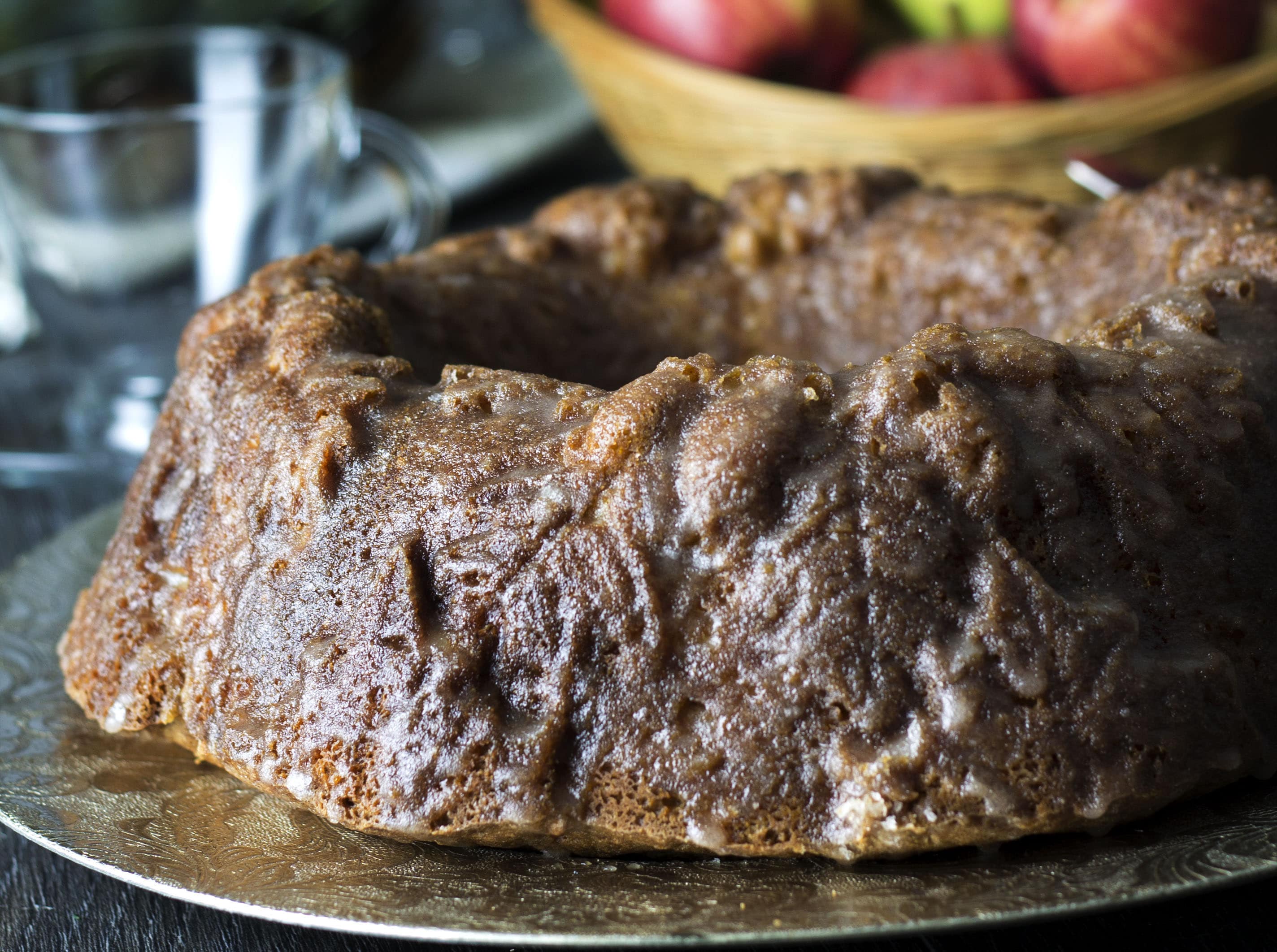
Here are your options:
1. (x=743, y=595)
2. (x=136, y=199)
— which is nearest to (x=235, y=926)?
(x=743, y=595)

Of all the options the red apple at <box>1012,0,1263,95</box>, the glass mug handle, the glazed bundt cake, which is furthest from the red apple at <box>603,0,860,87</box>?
the glazed bundt cake

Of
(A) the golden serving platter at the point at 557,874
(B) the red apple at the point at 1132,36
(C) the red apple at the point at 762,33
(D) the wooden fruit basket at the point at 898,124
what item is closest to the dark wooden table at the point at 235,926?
(A) the golden serving platter at the point at 557,874

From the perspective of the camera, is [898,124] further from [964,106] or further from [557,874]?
[557,874]

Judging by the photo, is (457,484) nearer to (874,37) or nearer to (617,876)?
(617,876)

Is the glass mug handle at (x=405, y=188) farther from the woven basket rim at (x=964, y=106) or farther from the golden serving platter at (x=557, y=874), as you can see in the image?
the golden serving platter at (x=557, y=874)

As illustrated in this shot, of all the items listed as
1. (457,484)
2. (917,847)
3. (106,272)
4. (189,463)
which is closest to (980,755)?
(917,847)
